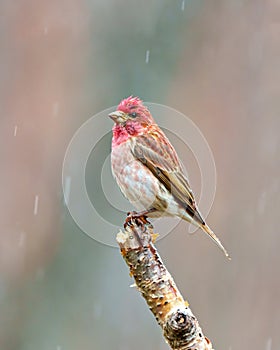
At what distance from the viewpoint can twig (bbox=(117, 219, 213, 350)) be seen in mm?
2902

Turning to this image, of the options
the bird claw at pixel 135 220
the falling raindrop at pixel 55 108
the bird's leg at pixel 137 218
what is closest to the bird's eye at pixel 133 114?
the bird's leg at pixel 137 218

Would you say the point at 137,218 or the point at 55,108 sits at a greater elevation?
the point at 55,108

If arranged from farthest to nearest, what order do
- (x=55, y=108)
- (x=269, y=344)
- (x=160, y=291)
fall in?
1. (x=55, y=108)
2. (x=269, y=344)
3. (x=160, y=291)

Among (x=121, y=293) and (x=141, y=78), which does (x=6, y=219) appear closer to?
(x=121, y=293)

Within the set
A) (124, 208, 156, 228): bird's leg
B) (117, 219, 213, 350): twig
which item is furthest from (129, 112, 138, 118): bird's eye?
(117, 219, 213, 350): twig

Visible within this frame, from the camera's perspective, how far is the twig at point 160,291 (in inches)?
114

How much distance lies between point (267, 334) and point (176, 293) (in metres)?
5.18

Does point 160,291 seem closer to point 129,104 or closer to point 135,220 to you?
point 135,220

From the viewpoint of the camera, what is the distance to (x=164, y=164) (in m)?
4.94

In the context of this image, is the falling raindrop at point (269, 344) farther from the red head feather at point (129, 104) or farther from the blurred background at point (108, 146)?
the red head feather at point (129, 104)

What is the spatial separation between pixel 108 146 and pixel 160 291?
5.01 meters

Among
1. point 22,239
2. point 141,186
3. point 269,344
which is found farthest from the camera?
point 22,239

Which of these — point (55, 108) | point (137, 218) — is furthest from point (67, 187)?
point (137, 218)

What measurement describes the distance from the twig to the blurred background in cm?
427
